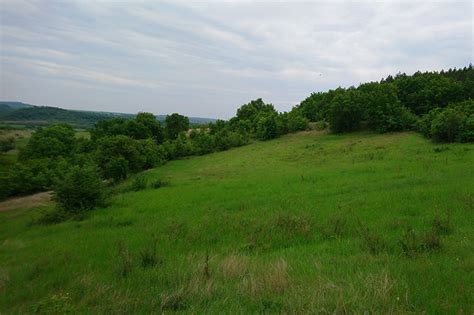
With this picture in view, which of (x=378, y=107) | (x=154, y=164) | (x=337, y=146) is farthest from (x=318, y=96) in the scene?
(x=154, y=164)

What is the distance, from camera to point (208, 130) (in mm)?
83438

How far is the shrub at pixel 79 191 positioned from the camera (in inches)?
957

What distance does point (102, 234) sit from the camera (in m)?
15.4

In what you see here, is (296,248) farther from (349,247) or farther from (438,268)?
(438,268)

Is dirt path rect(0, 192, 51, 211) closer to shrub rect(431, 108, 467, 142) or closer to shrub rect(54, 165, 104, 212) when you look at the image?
shrub rect(54, 165, 104, 212)

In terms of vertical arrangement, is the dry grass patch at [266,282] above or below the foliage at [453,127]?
below

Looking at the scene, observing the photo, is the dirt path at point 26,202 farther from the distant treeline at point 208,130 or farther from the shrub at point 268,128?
the shrub at point 268,128

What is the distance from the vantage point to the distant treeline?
40.0 metres

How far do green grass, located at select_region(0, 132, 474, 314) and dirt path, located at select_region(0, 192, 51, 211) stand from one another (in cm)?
1291

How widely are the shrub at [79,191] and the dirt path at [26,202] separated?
10491 mm

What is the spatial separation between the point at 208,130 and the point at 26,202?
1989 inches

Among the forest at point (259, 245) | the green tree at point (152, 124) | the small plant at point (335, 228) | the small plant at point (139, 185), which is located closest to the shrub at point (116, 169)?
the forest at point (259, 245)

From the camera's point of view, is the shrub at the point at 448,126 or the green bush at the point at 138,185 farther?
the shrub at the point at 448,126

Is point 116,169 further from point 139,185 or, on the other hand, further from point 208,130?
point 208,130
